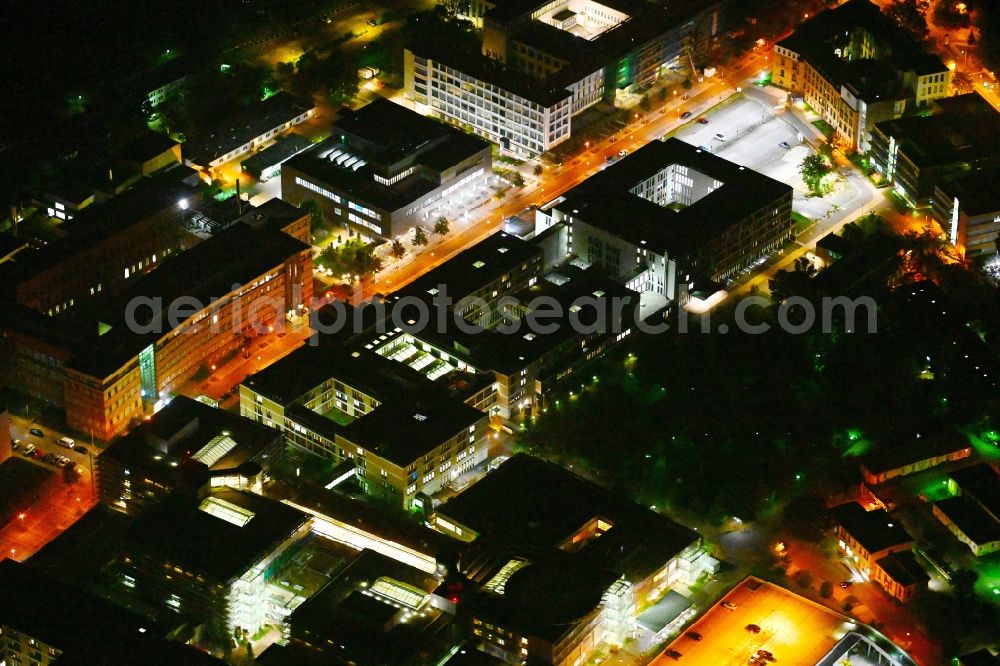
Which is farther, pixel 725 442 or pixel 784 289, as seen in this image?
pixel 784 289

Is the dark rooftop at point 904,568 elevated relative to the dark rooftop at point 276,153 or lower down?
lower down

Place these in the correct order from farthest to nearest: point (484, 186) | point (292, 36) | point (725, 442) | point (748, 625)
Result: point (292, 36) < point (484, 186) < point (725, 442) < point (748, 625)

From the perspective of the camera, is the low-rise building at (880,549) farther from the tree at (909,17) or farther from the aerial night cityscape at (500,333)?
the tree at (909,17)

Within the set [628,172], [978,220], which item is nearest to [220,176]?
[628,172]

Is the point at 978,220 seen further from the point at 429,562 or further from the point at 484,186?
the point at 429,562

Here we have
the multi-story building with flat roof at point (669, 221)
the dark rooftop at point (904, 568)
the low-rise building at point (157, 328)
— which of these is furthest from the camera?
the multi-story building with flat roof at point (669, 221)

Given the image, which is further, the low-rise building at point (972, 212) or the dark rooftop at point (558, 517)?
the low-rise building at point (972, 212)

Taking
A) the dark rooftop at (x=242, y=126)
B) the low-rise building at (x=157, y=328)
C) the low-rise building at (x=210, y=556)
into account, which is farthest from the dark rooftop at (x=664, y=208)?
the low-rise building at (x=210, y=556)
